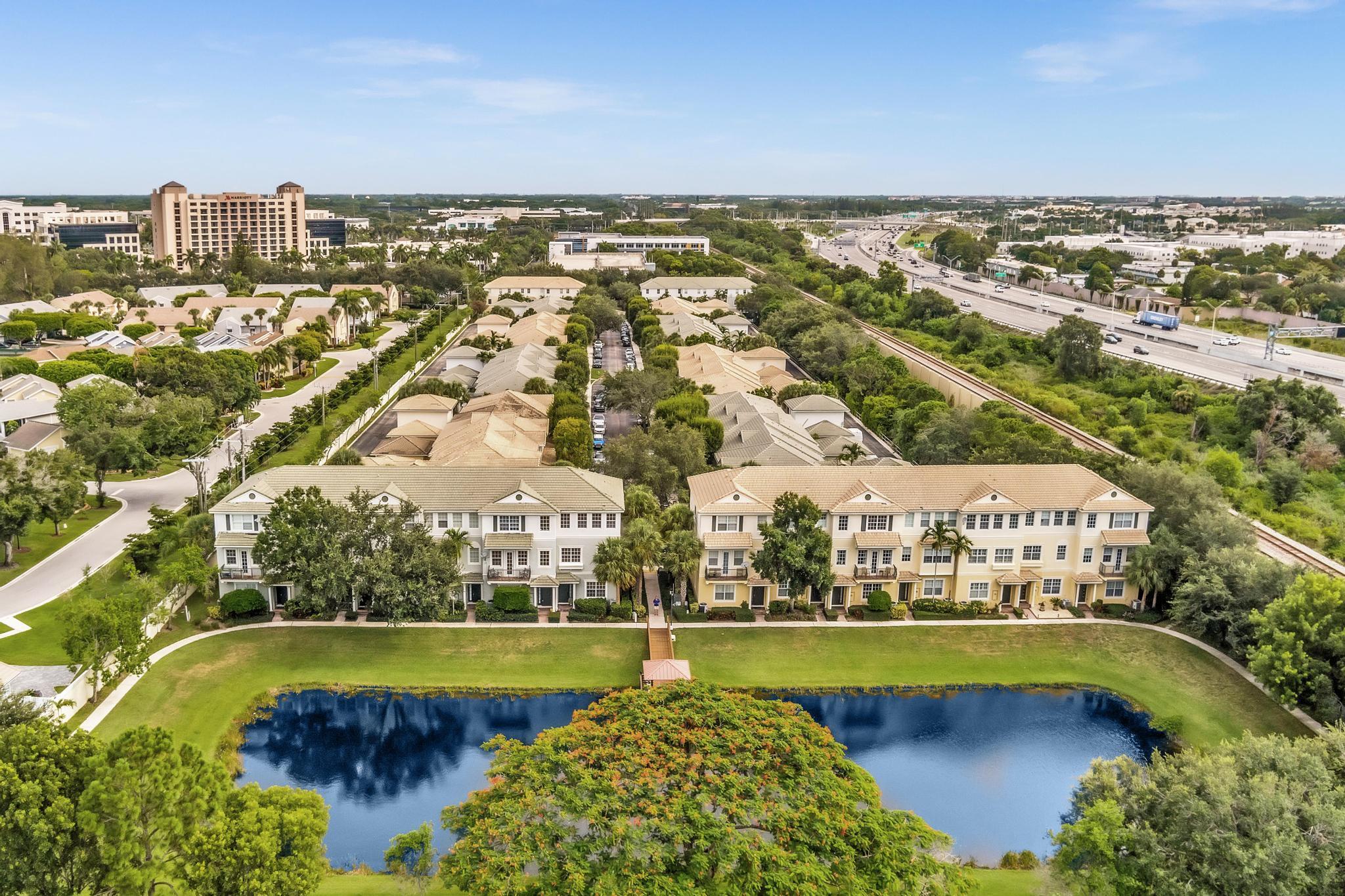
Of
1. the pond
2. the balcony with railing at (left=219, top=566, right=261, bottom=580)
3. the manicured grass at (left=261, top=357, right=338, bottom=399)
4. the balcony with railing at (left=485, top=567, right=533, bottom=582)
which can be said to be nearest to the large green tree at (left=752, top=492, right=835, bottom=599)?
the pond

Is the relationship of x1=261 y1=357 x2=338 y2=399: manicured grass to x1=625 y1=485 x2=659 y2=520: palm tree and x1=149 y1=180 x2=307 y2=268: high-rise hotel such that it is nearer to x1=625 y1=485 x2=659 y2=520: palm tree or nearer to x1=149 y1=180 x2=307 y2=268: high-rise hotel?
x1=625 y1=485 x2=659 y2=520: palm tree

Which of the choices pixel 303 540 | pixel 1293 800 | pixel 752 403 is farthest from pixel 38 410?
pixel 1293 800

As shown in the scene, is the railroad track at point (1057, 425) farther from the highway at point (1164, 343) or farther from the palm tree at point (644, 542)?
the palm tree at point (644, 542)

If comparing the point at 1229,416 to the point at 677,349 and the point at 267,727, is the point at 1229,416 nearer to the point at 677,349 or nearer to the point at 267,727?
the point at 677,349

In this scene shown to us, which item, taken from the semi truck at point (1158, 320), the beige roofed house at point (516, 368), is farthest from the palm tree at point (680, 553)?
the semi truck at point (1158, 320)

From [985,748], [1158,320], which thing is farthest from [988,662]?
[1158,320]
